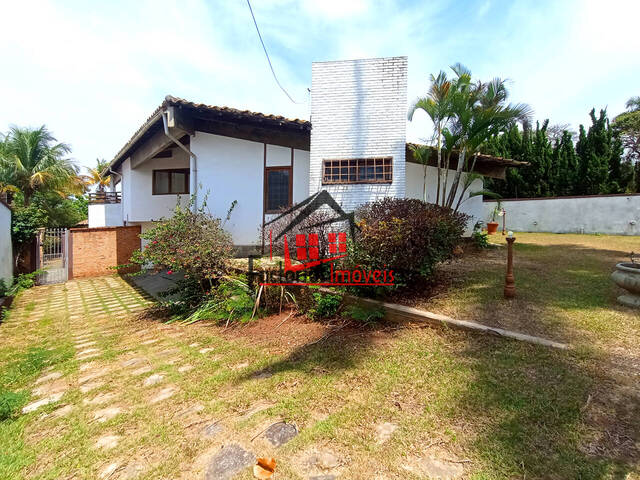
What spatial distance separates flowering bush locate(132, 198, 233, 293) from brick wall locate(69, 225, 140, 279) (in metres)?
6.64

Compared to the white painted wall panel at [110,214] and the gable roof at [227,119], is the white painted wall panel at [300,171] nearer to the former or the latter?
the gable roof at [227,119]

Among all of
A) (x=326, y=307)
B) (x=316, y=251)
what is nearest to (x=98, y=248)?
(x=316, y=251)

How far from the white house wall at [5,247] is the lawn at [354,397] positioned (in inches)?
210

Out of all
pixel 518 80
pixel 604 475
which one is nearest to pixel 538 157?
pixel 518 80

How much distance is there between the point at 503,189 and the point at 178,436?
20.2m

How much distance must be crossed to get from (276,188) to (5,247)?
26.9 feet

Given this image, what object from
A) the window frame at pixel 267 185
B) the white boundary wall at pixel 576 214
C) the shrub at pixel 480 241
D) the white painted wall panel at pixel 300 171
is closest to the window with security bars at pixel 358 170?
the white painted wall panel at pixel 300 171

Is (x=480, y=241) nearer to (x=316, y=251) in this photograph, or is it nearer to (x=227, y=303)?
(x=316, y=251)

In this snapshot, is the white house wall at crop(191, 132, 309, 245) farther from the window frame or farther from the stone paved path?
the stone paved path

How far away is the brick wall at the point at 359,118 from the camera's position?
6.93 metres

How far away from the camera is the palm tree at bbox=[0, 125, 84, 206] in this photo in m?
18.1

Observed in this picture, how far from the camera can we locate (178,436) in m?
2.12

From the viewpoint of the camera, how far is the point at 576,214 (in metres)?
13.8

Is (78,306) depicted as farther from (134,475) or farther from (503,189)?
(503,189)
